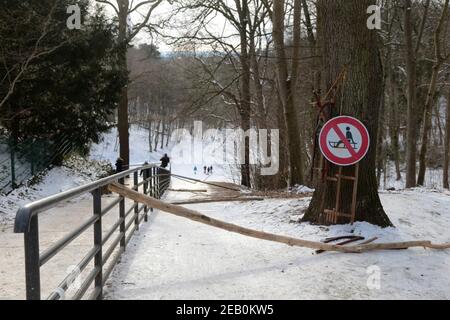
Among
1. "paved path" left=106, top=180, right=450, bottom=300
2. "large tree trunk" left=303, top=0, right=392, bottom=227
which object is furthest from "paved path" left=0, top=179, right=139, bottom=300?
"large tree trunk" left=303, top=0, right=392, bottom=227

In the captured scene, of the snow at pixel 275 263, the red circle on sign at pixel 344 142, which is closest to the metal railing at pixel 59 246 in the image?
the snow at pixel 275 263

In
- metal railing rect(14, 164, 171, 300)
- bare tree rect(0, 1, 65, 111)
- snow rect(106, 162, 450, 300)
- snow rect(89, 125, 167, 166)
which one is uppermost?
bare tree rect(0, 1, 65, 111)

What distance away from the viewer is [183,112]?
1873cm

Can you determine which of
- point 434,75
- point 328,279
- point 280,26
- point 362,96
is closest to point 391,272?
point 328,279

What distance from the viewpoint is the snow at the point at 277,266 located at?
4594 millimetres

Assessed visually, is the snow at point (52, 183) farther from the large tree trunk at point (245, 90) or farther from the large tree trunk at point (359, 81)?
the large tree trunk at point (359, 81)

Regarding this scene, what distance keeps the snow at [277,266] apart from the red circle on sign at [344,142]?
100 cm

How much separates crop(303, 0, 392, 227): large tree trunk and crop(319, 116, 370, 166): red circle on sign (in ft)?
1.24

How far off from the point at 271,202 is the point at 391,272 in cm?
501

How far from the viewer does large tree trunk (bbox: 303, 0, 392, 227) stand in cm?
693

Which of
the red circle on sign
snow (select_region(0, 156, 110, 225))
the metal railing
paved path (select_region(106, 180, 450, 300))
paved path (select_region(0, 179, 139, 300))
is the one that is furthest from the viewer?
snow (select_region(0, 156, 110, 225))

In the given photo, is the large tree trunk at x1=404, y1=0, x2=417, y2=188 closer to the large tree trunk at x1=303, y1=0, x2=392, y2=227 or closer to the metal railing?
the large tree trunk at x1=303, y1=0, x2=392, y2=227

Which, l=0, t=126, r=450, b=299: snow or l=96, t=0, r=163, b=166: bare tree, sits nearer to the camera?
l=0, t=126, r=450, b=299: snow

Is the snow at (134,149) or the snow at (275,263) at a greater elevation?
the snow at (275,263)
